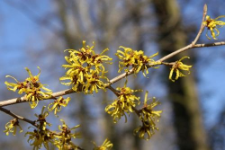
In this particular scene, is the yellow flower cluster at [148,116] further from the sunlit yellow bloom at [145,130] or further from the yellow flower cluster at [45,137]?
the yellow flower cluster at [45,137]

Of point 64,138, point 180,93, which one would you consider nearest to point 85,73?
point 64,138

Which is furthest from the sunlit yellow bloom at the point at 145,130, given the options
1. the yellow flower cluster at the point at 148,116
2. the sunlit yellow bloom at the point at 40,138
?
the sunlit yellow bloom at the point at 40,138

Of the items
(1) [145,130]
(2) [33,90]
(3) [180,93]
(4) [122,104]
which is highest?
(3) [180,93]

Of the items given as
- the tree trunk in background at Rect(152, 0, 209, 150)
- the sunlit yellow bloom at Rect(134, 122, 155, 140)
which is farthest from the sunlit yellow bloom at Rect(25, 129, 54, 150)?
the tree trunk in background at Rect(152, 0, 209, 150)

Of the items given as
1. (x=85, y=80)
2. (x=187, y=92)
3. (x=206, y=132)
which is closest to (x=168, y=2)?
(x=187, y=92)

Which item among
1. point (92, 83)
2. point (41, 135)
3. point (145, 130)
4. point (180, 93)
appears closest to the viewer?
point (92, 83)

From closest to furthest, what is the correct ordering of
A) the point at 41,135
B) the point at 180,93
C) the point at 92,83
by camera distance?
1. the point at 92,83
2. the point at 41,135
3. the point at 180,93

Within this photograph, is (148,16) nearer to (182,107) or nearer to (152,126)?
(182,107)

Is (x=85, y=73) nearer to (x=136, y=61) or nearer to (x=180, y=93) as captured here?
(x=136, y=61)

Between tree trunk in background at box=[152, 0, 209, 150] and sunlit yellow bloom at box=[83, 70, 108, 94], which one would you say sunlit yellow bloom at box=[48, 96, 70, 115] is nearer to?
sunlit yellow bloom at box=[83, 70, 108, 94]
